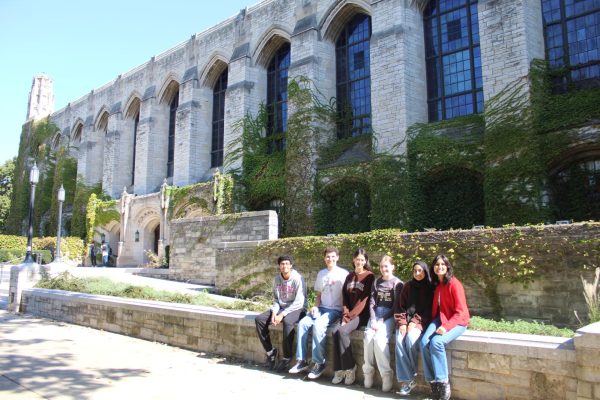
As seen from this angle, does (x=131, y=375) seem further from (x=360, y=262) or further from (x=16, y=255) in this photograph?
(x=16, y=255)

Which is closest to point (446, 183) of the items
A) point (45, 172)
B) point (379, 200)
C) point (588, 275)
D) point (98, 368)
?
point (379, 200)

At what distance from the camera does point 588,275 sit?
8109mm

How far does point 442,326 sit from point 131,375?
4.07 meters

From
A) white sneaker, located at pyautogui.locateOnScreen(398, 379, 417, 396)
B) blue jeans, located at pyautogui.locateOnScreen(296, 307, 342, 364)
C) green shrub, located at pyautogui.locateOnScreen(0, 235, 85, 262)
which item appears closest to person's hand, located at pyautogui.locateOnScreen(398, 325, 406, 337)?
white sneaker, located at pyautogui.locateOnScreen(398, 379, 417, 396)

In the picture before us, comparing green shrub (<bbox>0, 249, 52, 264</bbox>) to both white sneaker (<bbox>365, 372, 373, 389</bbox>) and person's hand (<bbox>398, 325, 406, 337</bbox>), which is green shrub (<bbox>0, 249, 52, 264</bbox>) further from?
person's hand (<bbox>398, 325, 406, 337</bbox>)

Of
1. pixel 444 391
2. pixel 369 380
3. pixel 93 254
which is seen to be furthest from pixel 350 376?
pixel 93 254

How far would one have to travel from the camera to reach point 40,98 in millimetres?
42000

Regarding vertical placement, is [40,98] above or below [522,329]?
above

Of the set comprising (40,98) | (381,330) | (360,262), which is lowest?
(381,330)

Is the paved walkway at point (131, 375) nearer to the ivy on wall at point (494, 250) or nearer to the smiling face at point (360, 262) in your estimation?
the smiling face at point (360, 262)

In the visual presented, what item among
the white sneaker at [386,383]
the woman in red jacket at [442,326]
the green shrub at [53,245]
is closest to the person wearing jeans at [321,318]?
the white sneaker at [386,383]

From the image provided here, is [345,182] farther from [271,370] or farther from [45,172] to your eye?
[45,172]

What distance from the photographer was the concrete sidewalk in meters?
5.39

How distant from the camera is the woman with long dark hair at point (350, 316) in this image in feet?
18.9
